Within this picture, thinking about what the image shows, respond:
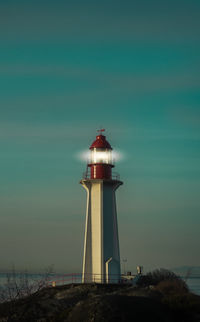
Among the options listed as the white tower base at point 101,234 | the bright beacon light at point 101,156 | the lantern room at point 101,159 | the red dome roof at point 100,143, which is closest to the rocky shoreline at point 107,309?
the white tower base at point 101,234

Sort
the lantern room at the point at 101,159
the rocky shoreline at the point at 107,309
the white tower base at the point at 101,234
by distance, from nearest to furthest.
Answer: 1. the rocky shoreline at the point at 107,309
2. the white tower base at the point at 101,234
3. the lantern room at the point at 101,159

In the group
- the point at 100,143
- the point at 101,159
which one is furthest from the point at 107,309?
the point at 100,143

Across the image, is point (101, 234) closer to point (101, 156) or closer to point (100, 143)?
point (101, 156)

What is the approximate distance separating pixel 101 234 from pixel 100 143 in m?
9.01

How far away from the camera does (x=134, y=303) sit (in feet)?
87.2

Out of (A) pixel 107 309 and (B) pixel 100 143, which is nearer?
(A) pixel 107 309

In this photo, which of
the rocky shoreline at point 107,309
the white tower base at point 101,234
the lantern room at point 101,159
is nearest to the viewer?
the rocky shoreline at point 107,309

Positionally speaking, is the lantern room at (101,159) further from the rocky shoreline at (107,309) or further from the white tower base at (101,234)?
the rocky shoreline at (107,309)

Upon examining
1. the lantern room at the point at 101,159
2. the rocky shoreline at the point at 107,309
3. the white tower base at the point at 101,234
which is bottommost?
the rocky shoreline at the point at 107,309

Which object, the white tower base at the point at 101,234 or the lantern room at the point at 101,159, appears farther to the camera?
the lantern room at the point at 101,159

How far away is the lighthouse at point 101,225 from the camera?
128 ft

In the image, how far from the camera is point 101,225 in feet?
129

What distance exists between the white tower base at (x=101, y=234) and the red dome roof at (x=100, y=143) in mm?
3670

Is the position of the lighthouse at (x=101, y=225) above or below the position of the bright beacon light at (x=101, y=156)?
below
